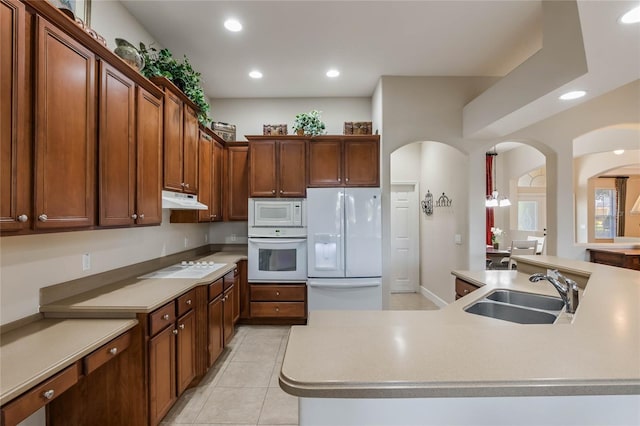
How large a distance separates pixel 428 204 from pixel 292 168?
8.83 ft

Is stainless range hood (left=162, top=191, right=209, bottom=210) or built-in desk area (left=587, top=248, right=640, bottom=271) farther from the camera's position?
built-in desk area (left=587, top=248, right=640, bottom=271)

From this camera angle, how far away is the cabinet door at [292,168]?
392cm

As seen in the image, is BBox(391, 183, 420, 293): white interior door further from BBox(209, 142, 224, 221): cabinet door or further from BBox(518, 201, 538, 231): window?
BBox(518, 201, 538, 231): window

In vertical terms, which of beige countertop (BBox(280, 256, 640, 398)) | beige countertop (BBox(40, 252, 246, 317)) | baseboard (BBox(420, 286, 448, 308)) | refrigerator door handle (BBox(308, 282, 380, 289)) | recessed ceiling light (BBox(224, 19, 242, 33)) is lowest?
baseboard (BBox(420, 286, 448, 308))

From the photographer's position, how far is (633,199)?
859 centimetres

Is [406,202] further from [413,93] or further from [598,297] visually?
[598,297]

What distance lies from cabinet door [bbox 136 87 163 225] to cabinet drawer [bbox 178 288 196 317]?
0.64 metres

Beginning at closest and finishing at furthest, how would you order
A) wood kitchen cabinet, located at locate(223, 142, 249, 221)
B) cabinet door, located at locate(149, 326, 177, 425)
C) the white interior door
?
cabinet door, located at locate(149, 326, 177, 425) → wood kitchen cabinet, located at locate(223, 142, 249, 221) → the white interior door

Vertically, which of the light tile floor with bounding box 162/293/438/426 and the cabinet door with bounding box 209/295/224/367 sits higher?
the cabinet door with bounding box 209/295/224/367

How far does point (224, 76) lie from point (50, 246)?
293 cm

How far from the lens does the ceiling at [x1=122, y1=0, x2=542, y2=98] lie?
8.57 ft

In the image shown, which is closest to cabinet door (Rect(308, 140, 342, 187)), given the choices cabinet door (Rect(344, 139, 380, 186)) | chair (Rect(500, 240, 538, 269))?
cabinet door (Rect(344, 139, 380, 186))

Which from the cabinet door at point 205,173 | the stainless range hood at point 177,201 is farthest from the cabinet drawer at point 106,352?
the cabinet door at point 205,173

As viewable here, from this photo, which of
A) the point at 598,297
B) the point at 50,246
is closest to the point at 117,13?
the point at 50,246
